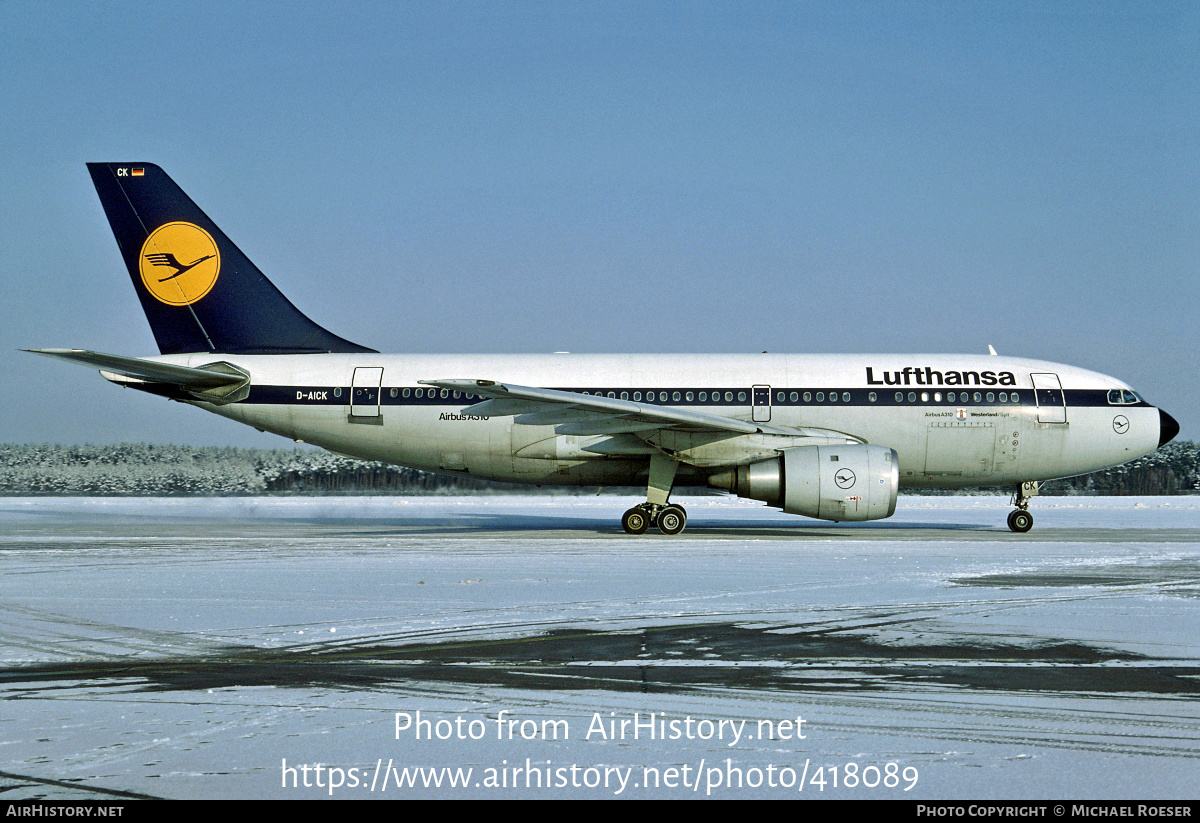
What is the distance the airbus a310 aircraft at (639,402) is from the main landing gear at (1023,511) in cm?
4

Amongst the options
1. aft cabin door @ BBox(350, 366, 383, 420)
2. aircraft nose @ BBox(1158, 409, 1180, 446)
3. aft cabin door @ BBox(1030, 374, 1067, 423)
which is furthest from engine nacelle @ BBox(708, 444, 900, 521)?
aft cabin door @ BBox(350, 366, 383, 420)

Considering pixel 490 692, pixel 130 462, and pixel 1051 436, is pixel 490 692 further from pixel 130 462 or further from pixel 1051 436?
pixel 130 462

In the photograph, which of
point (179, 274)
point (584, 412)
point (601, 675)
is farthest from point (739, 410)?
point (601, 675)

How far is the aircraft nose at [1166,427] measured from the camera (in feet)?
59.5

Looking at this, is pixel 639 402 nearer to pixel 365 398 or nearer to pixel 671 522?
pixel 671 522

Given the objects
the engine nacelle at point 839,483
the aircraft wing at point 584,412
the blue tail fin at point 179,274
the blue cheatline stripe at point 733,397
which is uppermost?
the blue tail fin at point 179,274

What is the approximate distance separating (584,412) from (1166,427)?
11.0 meters

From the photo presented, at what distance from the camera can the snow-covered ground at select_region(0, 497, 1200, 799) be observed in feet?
13.0

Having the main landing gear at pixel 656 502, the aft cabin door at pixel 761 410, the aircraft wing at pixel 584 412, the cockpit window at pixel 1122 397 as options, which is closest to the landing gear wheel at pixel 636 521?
the main landing gear at pixel 656 502

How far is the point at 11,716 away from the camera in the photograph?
477 cm

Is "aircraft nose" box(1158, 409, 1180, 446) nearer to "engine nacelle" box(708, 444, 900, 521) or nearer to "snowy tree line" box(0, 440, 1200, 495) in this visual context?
"engine nacelle" box(708, 444, 900, 521)

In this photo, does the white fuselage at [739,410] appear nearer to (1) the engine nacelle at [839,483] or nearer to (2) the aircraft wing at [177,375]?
(2) the aircraft wing at [177,375]

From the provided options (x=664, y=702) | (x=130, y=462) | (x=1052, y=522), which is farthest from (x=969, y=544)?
(x=130, y=462)

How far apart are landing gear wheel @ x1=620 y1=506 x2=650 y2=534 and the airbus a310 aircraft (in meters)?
0.03
